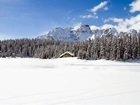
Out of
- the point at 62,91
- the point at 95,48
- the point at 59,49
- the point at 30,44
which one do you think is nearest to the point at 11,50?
the point at 30,44

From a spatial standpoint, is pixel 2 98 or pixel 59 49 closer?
pixel 2 98

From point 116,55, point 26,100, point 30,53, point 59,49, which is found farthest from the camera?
point 30,53

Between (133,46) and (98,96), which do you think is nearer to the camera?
(98,96)

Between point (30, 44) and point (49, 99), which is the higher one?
point (30, 44)

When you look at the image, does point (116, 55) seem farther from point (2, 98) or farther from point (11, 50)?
point (11, 50)

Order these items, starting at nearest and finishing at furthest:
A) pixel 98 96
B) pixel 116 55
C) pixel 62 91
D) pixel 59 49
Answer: pixel 98 96 → pixel 62 91 → pixel 116 55 → pixel 59 49

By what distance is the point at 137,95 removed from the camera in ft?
46.6

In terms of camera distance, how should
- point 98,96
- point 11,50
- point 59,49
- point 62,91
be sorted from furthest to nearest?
point 11,50, point 59,49, point 62,91, point 98,96

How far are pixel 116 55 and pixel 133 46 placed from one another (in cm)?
878

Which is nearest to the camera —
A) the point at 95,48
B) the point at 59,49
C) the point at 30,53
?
the point at 95,48

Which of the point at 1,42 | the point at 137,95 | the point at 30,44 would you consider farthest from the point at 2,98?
the point at 1,42

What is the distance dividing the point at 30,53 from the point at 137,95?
160220mm

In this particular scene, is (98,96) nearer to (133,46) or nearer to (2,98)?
(2,98)

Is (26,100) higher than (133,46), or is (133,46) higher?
(133,46)
